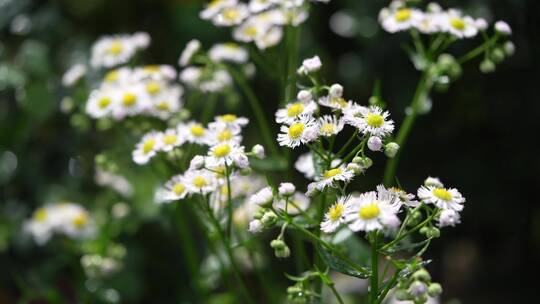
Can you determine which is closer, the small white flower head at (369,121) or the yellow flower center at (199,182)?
the small white flower head at (369,121)

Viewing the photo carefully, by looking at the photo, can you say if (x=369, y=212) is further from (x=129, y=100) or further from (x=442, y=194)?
(x=129, y=100)

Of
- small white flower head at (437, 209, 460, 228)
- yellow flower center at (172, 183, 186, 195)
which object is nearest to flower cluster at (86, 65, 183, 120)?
yellow flower center at (172, 183, 186, 195)

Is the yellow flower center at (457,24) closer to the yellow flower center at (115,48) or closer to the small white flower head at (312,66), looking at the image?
the small white flower head at (312,66)

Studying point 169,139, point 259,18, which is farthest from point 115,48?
point 169,139

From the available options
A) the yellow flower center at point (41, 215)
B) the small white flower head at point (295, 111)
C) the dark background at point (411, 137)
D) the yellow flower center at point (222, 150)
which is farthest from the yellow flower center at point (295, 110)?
the yellow flower center at point (41, 215)

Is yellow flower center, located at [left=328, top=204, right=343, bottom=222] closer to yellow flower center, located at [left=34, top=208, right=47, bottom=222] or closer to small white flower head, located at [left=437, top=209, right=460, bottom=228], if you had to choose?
small white flower head, located at [left=437, top=209, right=460, bottom=228]
